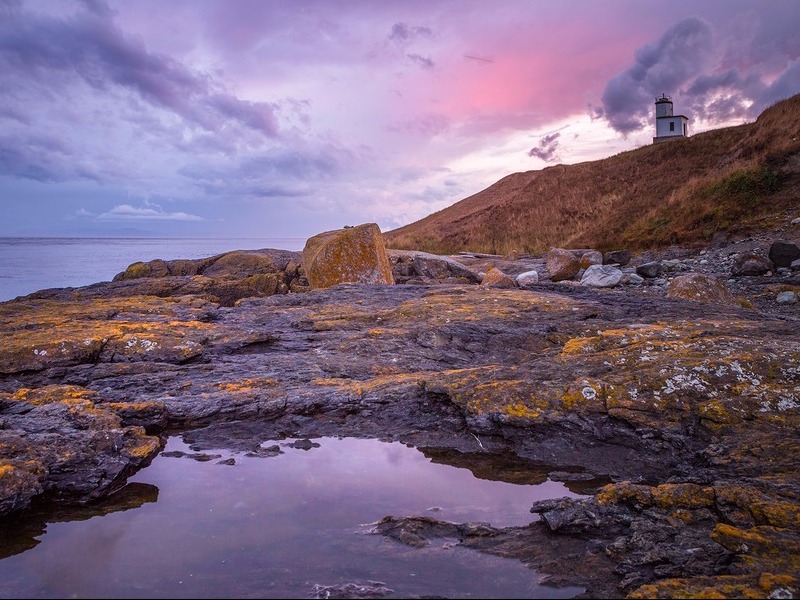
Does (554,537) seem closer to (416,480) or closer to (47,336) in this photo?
(416,480)

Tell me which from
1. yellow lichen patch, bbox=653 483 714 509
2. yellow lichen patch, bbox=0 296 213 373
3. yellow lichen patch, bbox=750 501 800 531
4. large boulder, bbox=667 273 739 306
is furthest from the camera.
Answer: large boulder, bbox=667 273 739 306

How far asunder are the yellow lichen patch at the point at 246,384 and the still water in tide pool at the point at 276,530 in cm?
87

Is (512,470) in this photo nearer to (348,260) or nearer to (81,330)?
(81,330)

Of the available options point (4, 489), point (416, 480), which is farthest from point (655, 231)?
point (4, 489)

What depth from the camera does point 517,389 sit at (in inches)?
187

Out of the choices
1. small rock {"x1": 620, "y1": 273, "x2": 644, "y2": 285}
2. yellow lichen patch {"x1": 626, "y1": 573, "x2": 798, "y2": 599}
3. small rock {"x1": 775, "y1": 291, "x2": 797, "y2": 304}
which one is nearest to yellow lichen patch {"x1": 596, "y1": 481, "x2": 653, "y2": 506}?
yellow lichen patch {"x1": 626, "y1": 573, "x2": 798, "y2": 599}

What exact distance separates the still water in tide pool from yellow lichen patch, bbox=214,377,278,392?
0.87 metres

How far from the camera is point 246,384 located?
5.44 m

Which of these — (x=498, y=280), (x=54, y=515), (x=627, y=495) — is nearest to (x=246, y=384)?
(x=54, y=515)

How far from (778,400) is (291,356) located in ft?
15.7

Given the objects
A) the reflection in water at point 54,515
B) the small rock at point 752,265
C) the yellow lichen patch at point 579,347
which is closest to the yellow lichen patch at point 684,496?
the yellow lichen patch at point 579,347

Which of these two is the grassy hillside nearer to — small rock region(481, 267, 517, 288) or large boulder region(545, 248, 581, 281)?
large boulder region(545, 248, 581, 281)

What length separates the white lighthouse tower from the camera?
7606 centimetres

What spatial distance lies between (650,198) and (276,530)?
109 ft
